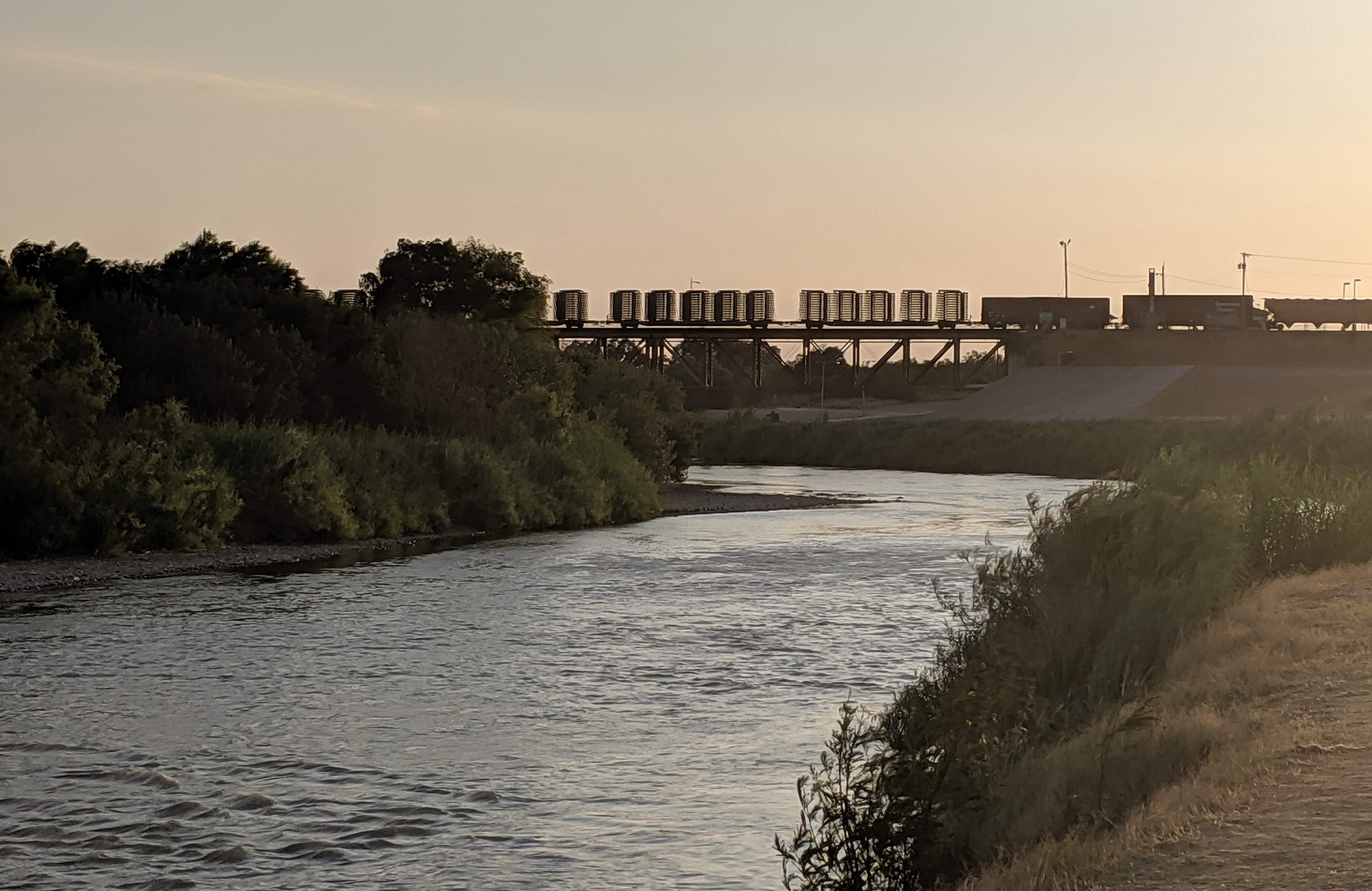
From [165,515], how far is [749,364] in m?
156

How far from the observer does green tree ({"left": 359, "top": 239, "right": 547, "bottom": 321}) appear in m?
62.5

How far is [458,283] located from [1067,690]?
5040 cm

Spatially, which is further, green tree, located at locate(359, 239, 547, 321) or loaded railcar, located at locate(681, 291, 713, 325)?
loaded railcar, located at locate(681, 291, 713, 325)

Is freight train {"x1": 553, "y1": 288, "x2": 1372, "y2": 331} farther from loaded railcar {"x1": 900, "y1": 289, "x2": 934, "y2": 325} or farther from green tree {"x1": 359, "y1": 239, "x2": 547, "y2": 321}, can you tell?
green tree {"x1": 359, "y1": 239, "x2": 547, "y2": 321}

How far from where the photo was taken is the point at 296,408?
4734cm

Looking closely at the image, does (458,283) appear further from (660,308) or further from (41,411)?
(660,308)

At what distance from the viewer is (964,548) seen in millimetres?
36031

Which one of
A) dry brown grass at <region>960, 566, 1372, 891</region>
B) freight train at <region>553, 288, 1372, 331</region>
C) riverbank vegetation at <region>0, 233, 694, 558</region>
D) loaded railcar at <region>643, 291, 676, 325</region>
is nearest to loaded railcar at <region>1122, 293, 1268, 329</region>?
freight train at <region>553, 288, 1372, 331</region>

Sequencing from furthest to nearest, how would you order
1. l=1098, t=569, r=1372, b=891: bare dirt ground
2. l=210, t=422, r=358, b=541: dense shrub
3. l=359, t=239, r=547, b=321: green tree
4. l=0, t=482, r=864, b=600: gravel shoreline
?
l=359, t=239, r=547, b=321: green tree < l=210, t=422, r=358, b=541: dense shrub < l=0, t=482, r=864, b=600: gravel shoreline < l=1098, t=569, r=1372, b=891: bare dirt ground

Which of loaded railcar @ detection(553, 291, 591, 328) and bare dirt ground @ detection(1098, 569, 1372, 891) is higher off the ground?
loaded railcar @ detection(553, 291, 591, 328)

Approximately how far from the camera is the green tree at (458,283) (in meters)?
62.5

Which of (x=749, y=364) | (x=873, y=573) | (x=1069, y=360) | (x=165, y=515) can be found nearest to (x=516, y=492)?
(x=165, y=515)

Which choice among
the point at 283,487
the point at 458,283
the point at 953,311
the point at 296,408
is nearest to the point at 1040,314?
the point at 953,311

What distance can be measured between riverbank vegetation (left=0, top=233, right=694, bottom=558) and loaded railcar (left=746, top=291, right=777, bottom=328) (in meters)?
56.4
